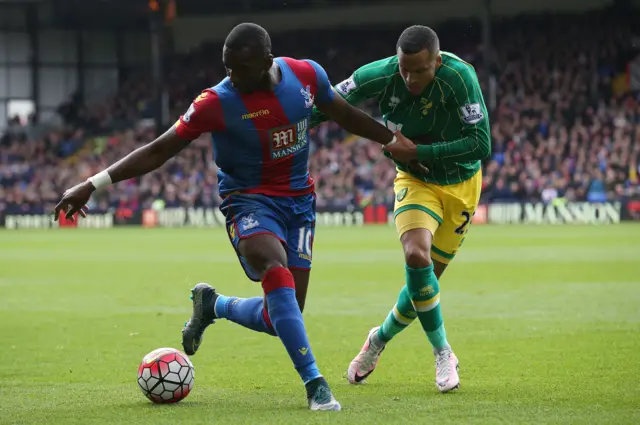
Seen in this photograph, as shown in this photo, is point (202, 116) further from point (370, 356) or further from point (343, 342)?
point (343, 342)

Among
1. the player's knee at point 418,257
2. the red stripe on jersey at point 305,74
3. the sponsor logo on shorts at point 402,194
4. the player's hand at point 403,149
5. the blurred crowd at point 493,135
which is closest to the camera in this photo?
the red stripe on jersey at point 305,74

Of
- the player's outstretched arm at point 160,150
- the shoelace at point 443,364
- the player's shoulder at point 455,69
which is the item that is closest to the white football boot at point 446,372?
the shoelace at point 443,364

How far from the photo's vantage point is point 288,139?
6.23m

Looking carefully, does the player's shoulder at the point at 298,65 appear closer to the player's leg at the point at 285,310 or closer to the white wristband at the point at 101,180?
the player's leg at the point at 285,310

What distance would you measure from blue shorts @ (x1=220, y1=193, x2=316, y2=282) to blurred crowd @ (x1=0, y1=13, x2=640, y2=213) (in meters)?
27.0

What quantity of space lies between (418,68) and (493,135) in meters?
31.1

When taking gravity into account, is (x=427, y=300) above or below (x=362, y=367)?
above

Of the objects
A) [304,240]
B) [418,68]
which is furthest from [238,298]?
[418,68]

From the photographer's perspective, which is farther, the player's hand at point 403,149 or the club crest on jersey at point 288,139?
the player's hand at point 403,149

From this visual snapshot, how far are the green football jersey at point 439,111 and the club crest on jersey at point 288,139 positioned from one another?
2.16ft

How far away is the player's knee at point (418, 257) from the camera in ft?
22.1

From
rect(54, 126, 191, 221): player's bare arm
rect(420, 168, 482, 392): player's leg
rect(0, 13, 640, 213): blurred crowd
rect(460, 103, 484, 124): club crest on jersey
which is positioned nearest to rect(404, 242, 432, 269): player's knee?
rect(420, 168, 482, 392): player's leg

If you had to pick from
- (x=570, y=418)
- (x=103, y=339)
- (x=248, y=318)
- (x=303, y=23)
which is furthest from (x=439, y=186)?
(x=303, y=23)

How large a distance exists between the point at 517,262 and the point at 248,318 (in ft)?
41.2
